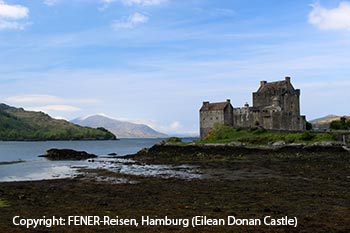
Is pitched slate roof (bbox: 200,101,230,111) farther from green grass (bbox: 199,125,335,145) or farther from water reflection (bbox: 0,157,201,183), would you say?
water reflection (bbox: 0,157,201,183)

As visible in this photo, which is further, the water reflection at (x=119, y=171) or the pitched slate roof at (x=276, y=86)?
the pitched slate roof at (x=276, y=86)

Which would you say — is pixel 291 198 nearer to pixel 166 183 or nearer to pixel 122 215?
pixel 122 215

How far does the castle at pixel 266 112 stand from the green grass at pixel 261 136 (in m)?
8.36

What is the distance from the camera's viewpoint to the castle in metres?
90.2

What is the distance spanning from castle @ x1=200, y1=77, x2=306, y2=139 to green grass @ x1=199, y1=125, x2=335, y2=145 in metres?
8.36

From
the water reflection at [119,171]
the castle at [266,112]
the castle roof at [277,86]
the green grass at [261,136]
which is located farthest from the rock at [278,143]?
the castle roof at [277,86]

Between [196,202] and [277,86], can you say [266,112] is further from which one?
[196,202]

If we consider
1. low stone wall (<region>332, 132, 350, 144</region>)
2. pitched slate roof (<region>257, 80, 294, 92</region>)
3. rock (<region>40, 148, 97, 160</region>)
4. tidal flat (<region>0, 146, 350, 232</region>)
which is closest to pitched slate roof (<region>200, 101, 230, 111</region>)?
pitched slate roof (<region>257, 80, 294, 92</region>)

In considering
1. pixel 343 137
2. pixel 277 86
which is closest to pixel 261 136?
pixel 343 137

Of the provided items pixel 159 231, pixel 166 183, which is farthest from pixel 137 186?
pixel 159 231

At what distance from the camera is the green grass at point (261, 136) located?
66000 mm

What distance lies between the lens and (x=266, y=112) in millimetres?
90812

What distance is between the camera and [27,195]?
22.2m

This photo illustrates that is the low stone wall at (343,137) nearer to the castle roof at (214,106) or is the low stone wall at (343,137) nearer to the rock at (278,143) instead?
the rock at (278,143)
